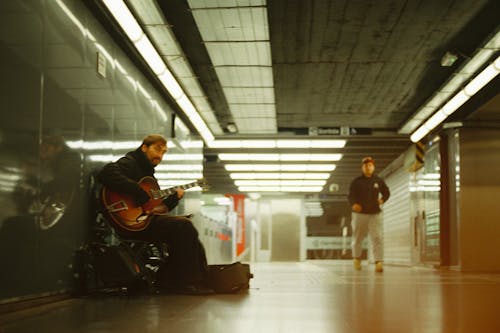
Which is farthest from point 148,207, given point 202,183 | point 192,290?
point 202,183

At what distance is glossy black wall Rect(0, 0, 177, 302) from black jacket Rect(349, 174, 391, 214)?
4.86m

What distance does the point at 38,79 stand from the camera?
464 cm

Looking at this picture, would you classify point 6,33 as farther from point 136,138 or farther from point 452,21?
point 452,21

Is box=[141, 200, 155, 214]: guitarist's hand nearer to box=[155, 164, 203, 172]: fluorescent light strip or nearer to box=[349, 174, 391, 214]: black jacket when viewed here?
box=[155, 164, 203, 172]: fluorescent light strip

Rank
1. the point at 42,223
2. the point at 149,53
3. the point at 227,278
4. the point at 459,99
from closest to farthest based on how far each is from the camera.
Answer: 1. the point at 42,223
2. the point at 227,278
3. the point at 149,53
4. the point at 459,99

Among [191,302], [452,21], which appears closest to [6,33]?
[191,302]

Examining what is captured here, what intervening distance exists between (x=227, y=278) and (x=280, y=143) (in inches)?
352

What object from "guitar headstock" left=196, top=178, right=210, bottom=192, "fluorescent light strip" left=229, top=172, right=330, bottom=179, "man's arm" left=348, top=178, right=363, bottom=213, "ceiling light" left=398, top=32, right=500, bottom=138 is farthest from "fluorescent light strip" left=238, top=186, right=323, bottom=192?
"guitar headstock" left=196, top=178, right=210, bottom=192

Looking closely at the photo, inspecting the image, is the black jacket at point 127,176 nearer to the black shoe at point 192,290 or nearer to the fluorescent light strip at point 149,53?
the black shoe at point 192,290

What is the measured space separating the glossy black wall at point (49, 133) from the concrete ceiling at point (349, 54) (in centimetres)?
141

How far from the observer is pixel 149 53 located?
24.4 ft

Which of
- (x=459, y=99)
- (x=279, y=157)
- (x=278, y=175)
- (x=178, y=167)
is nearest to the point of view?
(x=459, y=99)

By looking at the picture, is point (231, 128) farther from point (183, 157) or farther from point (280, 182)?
point (280, 182)

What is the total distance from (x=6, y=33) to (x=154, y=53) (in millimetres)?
3484
